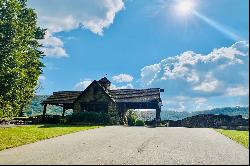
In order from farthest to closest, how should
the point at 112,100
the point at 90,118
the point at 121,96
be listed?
the point at 121,96, the point at 112,100, the point at 90,118

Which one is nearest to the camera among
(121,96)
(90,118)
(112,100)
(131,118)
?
(90,118)

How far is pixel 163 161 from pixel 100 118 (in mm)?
29085

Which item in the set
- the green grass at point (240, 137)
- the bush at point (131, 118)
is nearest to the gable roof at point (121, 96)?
the bush at point (131, 118)

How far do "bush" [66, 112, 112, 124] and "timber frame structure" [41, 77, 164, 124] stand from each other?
3.04 meters

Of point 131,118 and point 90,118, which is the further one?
point 131,118

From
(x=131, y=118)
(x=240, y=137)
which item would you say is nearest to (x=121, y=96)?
(x=131, y=118)

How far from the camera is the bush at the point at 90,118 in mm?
39625

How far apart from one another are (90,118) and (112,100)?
4674 millimetres

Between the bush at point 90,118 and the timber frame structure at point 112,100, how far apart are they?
304cm

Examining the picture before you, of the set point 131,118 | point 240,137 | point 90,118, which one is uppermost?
point 131,118

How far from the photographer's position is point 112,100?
1706 inches

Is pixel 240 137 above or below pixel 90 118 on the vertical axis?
below

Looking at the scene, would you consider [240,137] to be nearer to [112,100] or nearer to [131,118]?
[112,100]

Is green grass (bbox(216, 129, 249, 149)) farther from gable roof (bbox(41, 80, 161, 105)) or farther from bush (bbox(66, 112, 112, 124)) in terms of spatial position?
gable roof (bbox(41, 80, 161, 105))
